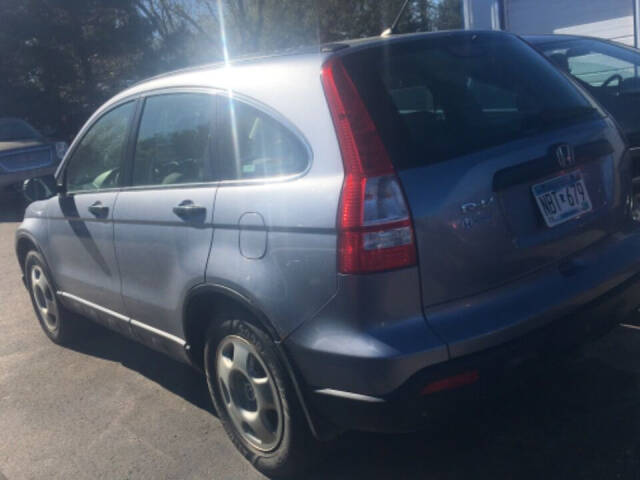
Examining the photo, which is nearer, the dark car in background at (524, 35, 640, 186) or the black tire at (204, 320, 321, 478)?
the black tire at (204, 320, 321, 478)

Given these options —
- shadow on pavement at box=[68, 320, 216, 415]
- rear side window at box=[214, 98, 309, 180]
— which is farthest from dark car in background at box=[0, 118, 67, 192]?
rear side window at box=[214, 98, 309, 180]

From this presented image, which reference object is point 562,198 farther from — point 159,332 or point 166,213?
point 159,332

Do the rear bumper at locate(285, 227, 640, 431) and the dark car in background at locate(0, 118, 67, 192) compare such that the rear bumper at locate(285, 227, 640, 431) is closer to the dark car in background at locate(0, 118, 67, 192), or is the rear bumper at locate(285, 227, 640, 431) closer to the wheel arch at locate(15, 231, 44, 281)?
the wheel arch at locate(15, 231, 44, 281)

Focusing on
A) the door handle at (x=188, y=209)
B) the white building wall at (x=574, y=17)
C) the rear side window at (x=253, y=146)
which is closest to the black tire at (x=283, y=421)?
the door handle at (x=188, y=209)

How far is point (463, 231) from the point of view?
2568mm

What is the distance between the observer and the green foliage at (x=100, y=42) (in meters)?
20.5

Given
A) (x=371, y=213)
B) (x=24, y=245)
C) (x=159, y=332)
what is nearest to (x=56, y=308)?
(x=24, y=245)

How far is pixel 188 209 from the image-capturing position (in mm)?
3244

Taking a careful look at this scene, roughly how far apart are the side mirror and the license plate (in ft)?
10.5

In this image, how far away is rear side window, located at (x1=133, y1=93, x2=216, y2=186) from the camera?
3.34 m

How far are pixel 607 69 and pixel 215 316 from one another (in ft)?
15.8

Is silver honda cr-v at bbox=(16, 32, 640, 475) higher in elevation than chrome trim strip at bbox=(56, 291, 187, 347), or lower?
higher

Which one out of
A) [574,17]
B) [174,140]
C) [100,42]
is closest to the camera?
[174,140]

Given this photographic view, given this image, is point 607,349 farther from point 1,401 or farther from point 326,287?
point 1,401
